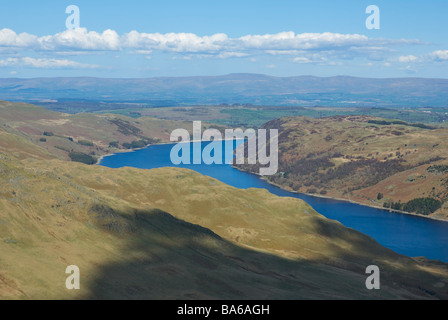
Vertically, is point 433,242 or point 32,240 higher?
point 32,240

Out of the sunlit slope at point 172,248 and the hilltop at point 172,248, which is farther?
the sunlit slope at point 172,248

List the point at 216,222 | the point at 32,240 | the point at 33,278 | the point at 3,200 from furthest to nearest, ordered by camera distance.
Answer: the point at 216,222, the point at 3,200, the point at 32,240, the point at 33,278

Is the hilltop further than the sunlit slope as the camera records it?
No

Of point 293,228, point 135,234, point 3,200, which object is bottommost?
point 293,228

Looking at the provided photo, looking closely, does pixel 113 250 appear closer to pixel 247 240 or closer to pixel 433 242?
pixel 247 240

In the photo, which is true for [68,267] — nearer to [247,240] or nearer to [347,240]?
[247,240]

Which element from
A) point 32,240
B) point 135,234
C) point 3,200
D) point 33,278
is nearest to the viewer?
point 33,278
